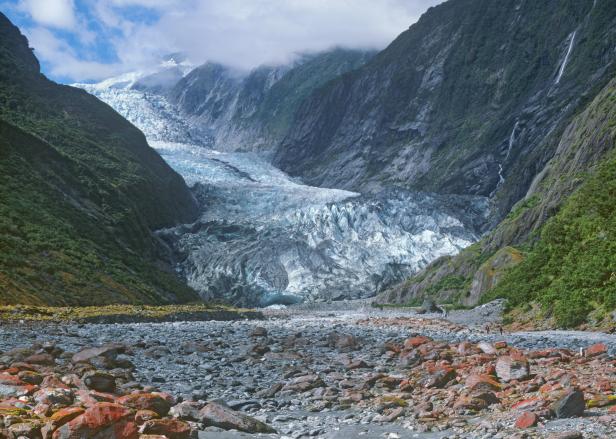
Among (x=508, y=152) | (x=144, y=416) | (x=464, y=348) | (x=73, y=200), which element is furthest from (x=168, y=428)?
(x=508, y=152)

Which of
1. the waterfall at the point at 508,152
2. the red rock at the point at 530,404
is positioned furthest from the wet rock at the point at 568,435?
the waterfall at the point at 508,152

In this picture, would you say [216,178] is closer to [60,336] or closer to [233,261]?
[233,261]

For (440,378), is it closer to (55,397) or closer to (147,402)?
(147,402)

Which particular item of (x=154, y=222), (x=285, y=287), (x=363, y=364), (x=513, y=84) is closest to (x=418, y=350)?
(x=363, y=364)

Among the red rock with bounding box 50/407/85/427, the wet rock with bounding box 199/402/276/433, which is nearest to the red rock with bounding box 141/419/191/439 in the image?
the red rock with bounding box 50/407/85/427

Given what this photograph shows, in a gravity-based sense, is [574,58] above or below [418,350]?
above
